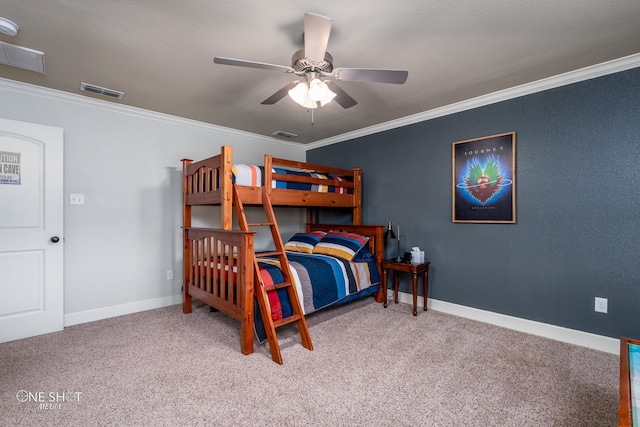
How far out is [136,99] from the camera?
312 cm

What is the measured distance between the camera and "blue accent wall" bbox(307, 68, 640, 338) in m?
2.37

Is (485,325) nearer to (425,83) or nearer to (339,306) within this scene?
(339,306)

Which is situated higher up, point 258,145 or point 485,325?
point 258,145

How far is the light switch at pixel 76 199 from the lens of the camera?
9.98 feet

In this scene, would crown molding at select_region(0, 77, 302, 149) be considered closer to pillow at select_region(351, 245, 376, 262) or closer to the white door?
the white door

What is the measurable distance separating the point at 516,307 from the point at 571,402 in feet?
3.96

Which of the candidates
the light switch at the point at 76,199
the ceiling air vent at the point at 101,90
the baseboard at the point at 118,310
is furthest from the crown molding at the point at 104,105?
the baseboard at the point at 118,310

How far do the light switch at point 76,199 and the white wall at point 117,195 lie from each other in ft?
0.11

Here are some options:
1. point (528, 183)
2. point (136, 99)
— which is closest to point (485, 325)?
point (528, 183)

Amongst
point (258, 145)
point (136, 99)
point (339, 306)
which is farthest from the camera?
point (258, 145)

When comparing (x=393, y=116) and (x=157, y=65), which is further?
(x=393, y=116)

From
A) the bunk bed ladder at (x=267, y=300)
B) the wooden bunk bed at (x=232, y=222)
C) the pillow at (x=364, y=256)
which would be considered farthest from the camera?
the pillow at (x=364, y=256)

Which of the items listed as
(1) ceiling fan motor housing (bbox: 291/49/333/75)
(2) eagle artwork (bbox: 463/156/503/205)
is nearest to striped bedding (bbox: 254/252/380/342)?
(2) eagle artwork (bbox: 463/156/503/205)

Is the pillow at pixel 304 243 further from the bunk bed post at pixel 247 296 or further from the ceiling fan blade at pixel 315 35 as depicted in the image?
the ceiling fan blade at pixel 315 35
